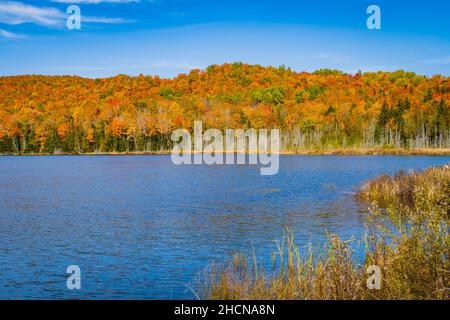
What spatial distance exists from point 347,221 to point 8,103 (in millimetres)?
148969

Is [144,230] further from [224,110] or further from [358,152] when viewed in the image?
[224,110]

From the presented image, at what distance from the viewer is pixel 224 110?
140000 millimetres

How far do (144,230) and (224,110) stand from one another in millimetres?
120487

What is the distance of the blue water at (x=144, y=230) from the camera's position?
13.4 meters

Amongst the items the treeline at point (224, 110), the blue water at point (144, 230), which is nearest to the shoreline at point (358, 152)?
the treeline at point (224, 110)

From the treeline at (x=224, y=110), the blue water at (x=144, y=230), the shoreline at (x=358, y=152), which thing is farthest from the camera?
the treeline at (x=224, y=110)

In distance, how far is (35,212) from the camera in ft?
85.5

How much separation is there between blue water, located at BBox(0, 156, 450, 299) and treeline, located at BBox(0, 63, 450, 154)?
89500mm

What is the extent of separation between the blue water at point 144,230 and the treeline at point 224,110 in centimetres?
8950

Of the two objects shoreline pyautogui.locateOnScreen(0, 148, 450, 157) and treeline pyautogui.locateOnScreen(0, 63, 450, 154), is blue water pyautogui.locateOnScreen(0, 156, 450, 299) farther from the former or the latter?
treeline pyautogui.locateOnScreen(0, 63, 450, 154)

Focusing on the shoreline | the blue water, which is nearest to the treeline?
the shoreline

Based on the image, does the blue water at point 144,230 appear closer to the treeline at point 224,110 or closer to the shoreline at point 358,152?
the shoreline at point 358,152
